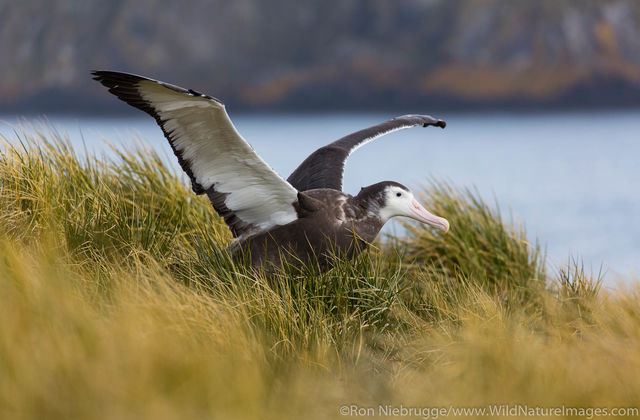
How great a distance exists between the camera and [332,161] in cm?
527

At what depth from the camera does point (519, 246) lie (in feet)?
22.3

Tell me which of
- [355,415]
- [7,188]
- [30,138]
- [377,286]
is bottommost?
[355,415]

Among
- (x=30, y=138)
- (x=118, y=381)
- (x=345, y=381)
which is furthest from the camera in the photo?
(x=30, y=138)

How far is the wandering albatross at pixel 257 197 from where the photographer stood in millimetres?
4000

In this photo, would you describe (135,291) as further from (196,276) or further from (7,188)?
(7,188)

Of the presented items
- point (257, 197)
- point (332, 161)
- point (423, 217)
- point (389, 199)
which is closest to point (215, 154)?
point (257, 197)

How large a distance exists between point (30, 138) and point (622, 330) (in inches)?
172

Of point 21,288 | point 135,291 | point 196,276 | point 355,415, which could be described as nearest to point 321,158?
point 196,276

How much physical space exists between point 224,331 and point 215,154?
4.31 ft

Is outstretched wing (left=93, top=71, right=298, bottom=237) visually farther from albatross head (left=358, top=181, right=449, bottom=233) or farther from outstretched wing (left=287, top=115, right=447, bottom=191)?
outstretched wing (left=287, top=115, right=447, bottom=191)

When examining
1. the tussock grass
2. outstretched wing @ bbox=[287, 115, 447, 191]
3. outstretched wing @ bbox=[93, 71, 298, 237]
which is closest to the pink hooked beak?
the tussock grass

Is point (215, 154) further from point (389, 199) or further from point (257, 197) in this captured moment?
point (389, 199)

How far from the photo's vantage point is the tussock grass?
2.56 metres

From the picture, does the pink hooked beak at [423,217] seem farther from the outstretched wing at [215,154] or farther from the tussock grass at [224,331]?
the outstretched wing at [215,154]
